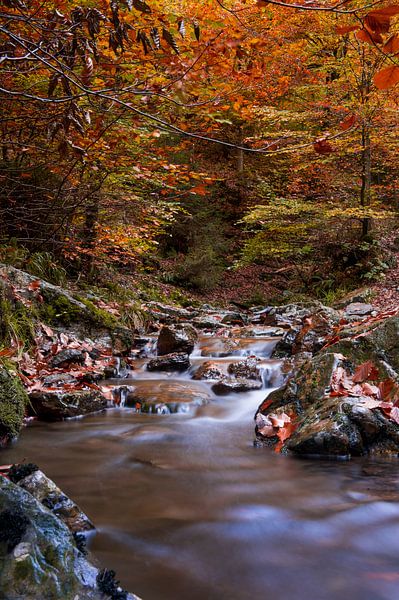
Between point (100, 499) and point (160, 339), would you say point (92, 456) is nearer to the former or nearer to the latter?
point (100, 499)

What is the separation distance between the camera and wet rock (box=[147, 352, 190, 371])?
7.02 m

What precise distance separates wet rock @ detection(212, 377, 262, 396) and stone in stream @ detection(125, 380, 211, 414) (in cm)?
16

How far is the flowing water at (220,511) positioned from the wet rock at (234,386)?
1214 millimetres

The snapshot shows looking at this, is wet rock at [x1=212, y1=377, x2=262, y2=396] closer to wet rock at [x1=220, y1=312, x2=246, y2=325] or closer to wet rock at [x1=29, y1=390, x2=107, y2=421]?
wet rock at [x1=29, y1=390, x2=107, y2=421]

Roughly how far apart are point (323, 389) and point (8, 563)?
10.9 feet

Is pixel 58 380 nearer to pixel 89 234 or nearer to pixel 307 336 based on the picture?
pixel 307 336

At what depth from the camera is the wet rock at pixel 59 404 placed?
4.57 meters

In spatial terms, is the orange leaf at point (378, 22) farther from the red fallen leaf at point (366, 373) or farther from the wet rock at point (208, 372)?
the wet rock at point (208, 372)

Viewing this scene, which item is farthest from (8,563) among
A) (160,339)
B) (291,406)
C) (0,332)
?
(160,339)

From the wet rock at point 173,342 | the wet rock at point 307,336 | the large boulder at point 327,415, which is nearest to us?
the large boulder at point 327,415

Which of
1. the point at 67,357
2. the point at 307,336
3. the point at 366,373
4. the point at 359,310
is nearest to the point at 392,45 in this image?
the point at 366,373

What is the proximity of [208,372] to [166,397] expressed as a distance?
4.45 ft

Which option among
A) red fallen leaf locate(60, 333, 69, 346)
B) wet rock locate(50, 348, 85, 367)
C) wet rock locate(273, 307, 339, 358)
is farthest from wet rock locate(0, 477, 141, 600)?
wet rock locate(273, 307, 339, 358)

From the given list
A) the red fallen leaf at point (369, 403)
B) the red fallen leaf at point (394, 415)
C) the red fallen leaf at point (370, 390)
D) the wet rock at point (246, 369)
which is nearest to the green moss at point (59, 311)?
the wet rock at point (246, 369)
